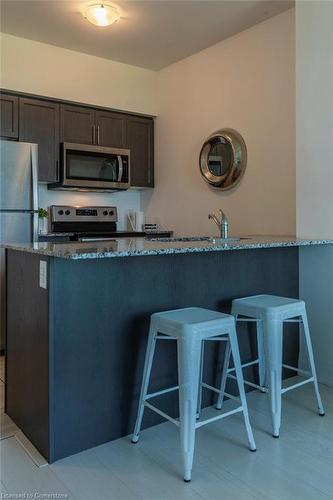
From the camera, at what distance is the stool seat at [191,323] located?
1828 mm

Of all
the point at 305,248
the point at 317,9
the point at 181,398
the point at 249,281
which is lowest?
the point at 181,398

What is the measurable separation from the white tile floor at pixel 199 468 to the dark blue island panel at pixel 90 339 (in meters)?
0.10

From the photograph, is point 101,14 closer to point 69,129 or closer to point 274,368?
point 69,129

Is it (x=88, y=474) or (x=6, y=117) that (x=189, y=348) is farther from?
(x=6, y=117)

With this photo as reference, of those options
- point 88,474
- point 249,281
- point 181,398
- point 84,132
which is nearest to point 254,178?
point 249,281

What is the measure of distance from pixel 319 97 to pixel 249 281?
4.18 ft

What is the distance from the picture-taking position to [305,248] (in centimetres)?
292

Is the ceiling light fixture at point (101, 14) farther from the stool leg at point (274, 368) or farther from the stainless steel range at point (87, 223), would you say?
the stool leg at point (274, 368)

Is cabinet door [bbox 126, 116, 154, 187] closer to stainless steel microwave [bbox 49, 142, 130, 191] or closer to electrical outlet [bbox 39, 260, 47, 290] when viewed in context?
stainless steel microwave [bbox 49, 142, 130, 191]

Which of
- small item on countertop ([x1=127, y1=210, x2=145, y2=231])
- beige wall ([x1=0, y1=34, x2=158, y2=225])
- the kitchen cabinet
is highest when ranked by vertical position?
beige wall ([x1=0, y1=34, x2=158, y2=225])

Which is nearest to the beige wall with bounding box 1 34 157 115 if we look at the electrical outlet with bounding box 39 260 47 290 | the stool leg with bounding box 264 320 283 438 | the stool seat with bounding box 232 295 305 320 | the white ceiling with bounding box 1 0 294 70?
the white ceiling with bounding box 1 0 294 70

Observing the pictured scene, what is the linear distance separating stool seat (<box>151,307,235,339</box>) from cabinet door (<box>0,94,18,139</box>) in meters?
2.65

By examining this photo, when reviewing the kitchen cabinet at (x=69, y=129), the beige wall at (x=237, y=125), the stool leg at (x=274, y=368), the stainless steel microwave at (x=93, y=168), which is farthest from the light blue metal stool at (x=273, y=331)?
the kitchen cabinet at (x=69, y=129)

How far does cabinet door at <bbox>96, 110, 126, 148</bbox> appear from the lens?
4.40m
